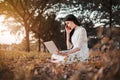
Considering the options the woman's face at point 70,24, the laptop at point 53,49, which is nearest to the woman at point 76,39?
the woman's face at point 70,24

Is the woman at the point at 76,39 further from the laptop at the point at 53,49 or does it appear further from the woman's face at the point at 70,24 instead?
the laptop at the point at 53,49

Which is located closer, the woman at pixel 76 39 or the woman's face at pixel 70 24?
the woman at pixel 76 39

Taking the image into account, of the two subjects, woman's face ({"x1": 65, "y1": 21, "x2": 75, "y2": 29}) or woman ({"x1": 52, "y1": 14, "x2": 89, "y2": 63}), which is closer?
woman ({"x1": 52, "y1": 14, "x2": 89, "y2": 63})

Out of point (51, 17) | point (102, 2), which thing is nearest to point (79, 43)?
point (102, 2)

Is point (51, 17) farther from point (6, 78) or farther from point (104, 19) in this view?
point (6, 78)

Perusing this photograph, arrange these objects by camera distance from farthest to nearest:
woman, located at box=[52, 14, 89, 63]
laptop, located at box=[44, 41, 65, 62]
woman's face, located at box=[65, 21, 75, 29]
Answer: woman's face, located at box=[65, 21, 75, 29]
woman, located at box=[52, 14, 89, 63]
laptop, located at box=[44, 41, 65, 62]

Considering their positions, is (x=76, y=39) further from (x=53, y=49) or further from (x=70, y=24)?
(x=53, y=49)

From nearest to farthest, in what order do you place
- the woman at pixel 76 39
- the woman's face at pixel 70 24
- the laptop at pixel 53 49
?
the laptop at pixel 53 49 < the woman at pixel 76 39 < the woman's face at pixel 70 24

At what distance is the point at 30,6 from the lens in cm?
3459

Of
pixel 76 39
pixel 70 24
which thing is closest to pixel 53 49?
pixel 76 39

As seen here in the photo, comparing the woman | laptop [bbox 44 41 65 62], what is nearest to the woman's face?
the woman

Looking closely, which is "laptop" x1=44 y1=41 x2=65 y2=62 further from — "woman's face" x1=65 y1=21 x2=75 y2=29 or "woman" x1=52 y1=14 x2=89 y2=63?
"woman's face" x1=65 y1=21 x2=75 y2=29

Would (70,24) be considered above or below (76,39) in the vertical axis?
above

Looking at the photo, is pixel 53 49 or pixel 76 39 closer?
pixel 53 49
